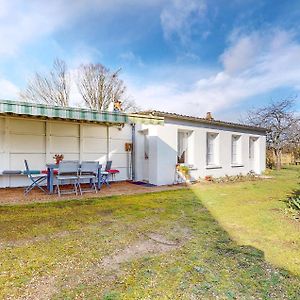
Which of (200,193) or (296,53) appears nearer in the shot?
(200,193)

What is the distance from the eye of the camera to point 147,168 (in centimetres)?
1393

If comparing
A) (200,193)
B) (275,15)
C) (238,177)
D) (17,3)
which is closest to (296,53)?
(275,15)

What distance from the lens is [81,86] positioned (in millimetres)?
28797

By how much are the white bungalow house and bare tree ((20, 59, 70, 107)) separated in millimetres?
16174

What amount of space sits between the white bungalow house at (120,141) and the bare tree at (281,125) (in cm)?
996

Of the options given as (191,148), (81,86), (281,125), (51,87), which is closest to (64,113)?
(191,148)

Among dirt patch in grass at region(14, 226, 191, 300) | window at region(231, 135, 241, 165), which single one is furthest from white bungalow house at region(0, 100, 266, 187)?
dirt patch in grass at region(14, 226, 191, 300)

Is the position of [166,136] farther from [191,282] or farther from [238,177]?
[191,282]

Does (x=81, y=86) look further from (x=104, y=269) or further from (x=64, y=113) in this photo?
(x=104, y=269)

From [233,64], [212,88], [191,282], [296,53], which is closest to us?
[191,282]

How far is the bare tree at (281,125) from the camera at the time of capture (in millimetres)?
24750

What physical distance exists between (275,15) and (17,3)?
12402mm

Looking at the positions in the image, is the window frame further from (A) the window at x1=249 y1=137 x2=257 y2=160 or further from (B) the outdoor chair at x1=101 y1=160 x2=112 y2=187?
(B) the outdoor chair at x1=101 y1=160 x2=112 y2=187

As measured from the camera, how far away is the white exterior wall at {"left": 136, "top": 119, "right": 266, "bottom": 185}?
12.6 meters
